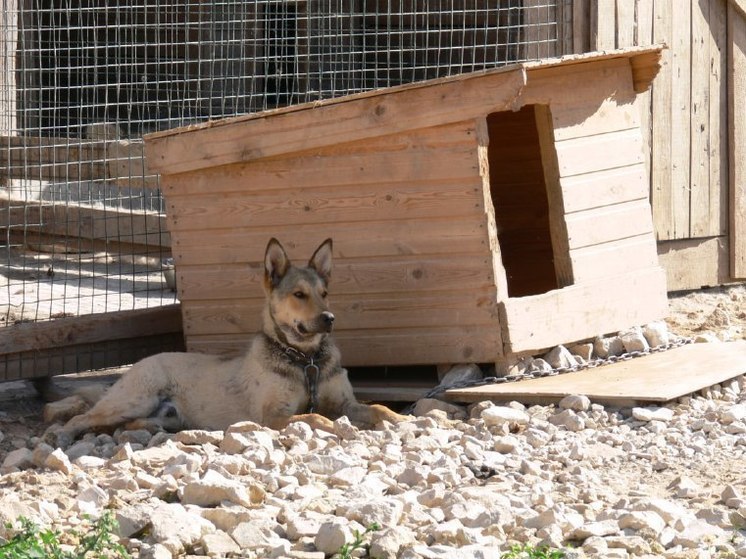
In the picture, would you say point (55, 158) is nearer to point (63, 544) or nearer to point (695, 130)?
point (695, 130)

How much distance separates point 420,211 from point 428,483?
237 cm

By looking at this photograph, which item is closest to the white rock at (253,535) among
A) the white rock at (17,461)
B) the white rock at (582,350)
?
the white rock at (17,461)

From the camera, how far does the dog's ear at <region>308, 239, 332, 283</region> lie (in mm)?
7047

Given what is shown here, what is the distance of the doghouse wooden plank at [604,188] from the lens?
7.68 m

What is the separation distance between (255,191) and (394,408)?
164 cm

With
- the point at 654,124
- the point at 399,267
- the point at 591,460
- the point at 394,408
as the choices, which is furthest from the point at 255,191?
the point at 654,124

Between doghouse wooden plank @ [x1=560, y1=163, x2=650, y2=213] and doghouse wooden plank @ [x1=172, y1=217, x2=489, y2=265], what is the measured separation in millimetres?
862

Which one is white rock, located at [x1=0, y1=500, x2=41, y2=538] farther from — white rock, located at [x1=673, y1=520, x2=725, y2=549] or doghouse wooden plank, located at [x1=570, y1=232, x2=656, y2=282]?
doghouse wooden plank, located at [x1=570, y1=232, x2=656, y2=282]

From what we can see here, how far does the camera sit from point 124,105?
33.5ft

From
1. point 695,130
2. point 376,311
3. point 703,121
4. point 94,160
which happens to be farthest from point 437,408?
point 703,121

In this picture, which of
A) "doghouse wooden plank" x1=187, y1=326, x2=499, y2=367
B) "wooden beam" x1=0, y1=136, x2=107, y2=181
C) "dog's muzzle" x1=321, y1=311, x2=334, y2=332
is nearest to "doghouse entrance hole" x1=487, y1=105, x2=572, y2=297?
"doghouse wooden plank" x1=187, y1=326, x2=499, y2=367

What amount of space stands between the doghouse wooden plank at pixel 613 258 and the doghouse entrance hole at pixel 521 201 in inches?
46.3

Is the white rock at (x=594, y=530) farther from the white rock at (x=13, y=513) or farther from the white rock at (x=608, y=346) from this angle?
the white rock at (x=608, y=346)

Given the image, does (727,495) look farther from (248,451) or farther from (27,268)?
(27,268)
